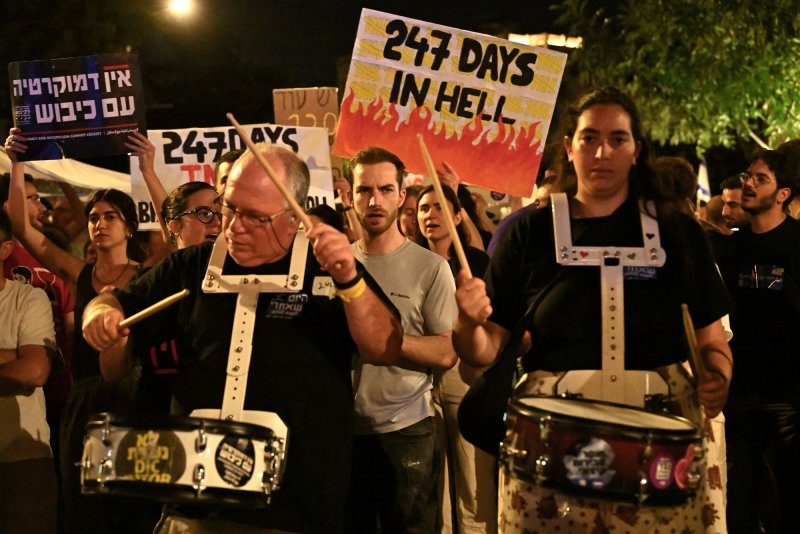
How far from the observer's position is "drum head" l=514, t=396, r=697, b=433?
378cm

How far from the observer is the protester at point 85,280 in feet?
20.5

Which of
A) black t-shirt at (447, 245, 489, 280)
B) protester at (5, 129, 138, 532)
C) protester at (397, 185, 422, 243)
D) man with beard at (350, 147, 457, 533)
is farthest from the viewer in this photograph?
protester at (397, 185, 422, 243)

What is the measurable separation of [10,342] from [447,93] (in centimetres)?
343

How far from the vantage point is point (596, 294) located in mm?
4227

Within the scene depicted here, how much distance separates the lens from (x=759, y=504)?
7082 mm

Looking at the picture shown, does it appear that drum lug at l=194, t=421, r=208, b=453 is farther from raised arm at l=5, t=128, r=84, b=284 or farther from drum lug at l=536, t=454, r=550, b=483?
raised arm at l=5, t=128, r=84, b=284

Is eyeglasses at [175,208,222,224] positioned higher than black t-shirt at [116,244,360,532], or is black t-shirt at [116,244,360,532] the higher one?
eyeglasses at [175,208,222,224]

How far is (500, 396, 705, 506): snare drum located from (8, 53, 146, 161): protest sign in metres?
5.34

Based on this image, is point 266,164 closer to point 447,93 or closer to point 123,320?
point 123,320

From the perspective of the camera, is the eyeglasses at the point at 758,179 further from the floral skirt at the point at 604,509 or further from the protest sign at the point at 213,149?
the floral skirt at the point at 604,509

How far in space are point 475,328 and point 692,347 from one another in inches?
30.8

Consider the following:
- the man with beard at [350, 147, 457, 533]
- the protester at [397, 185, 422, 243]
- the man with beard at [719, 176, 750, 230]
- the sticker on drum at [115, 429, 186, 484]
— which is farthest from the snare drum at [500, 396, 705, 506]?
the man with beard at [719, 176, 750, 230]

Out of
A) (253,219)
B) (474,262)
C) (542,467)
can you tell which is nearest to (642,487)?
(542,467)

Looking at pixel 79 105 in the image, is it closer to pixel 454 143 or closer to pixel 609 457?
pixel 454 143
